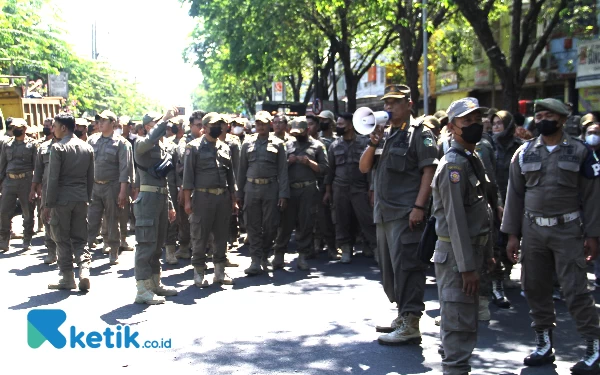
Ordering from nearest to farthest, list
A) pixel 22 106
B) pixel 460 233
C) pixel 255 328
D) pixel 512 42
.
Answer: pixel 460 233
pixel 255 328
pixel 512 42
pixel 22 106

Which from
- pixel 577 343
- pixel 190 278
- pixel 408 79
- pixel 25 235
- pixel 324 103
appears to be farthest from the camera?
pixel 324 103

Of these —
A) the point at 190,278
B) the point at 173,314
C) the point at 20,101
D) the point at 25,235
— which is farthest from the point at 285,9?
the point at 173,314

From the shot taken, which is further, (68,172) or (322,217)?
(322,217)

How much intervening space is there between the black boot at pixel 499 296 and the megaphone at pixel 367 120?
9.60ft

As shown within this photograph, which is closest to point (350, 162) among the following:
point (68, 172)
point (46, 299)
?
point (68, 172)

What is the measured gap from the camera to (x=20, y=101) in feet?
59.5

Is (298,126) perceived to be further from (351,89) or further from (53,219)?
(351,89)

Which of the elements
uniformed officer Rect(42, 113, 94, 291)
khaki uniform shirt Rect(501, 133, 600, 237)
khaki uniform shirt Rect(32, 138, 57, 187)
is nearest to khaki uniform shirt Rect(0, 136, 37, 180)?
khaki uniform shirt Rect(32, 138, 57, 187)

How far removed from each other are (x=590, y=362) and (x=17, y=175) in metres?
9.78

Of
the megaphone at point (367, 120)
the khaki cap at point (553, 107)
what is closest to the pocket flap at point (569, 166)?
the khaki cap at point (553, 107)

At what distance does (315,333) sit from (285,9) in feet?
55.5

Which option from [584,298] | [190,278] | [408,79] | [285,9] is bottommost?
[190,278]

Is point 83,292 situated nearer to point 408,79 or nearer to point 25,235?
point 25,235

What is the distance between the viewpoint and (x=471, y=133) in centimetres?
505
